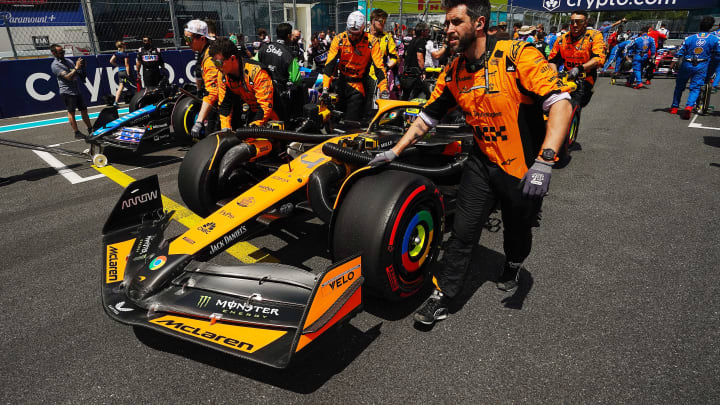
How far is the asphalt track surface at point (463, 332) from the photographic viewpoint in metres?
2.15

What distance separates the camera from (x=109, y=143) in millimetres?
6098

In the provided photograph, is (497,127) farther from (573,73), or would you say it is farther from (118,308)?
(573,73)

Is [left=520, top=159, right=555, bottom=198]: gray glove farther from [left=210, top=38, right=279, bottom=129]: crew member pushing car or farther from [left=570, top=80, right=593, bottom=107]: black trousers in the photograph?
[left=570, top=80, right=593, bottom=107]: black trousers

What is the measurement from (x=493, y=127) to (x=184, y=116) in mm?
5727

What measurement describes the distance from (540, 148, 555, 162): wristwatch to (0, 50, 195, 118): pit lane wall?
38.5 feet

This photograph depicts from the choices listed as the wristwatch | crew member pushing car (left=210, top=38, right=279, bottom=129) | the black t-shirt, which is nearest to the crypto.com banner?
the black t-shirt

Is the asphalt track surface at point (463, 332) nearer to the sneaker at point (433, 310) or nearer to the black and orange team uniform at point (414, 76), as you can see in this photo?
the sneaker at point (433, 310)

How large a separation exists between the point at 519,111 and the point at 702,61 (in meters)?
8.96

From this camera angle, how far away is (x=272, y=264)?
8.20 feet

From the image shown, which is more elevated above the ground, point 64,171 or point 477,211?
point 477,211

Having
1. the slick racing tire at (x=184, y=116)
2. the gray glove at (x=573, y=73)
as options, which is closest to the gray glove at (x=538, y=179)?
the gray glove at (x=573, y=73)

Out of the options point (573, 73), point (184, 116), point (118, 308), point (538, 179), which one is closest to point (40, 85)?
point (184, 116)

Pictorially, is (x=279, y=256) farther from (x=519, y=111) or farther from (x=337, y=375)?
(x=519, y=111)

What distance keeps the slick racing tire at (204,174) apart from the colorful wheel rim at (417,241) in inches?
73.4
